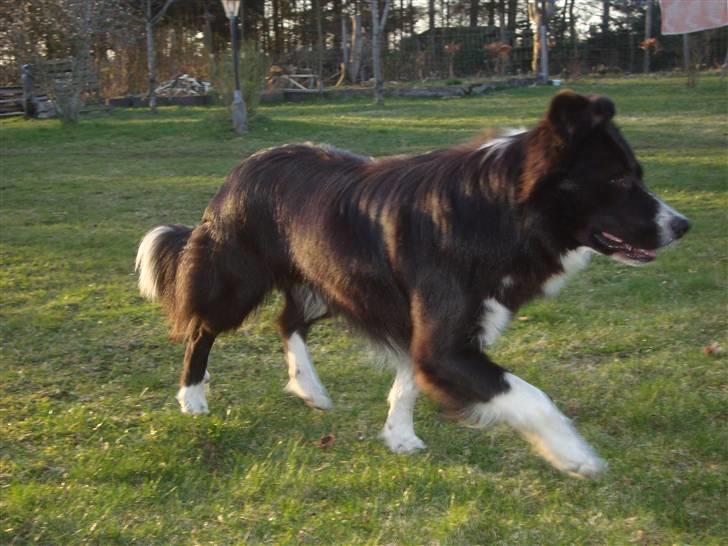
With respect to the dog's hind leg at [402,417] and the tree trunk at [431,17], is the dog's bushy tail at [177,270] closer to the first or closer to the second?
the dog's hind leg at [402,417]

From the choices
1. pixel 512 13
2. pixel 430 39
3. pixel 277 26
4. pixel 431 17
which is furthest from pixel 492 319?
pixel 512 13

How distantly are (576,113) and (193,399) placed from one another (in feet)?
8.72

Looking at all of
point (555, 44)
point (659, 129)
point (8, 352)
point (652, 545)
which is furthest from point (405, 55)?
point (652, 545)

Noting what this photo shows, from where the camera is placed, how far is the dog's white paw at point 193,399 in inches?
192

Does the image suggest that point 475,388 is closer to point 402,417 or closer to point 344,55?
point 402,417

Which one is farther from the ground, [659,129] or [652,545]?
[659,129]

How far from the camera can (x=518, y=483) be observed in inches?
156

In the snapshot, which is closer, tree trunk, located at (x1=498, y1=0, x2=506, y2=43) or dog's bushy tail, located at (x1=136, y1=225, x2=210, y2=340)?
dog's bushy tail, located at (x1=136, y1=225, x2=210, y2=340)

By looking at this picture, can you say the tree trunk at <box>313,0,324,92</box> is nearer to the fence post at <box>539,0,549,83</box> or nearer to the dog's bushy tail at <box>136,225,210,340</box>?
the fence post at <box>539,0,549,83</box>

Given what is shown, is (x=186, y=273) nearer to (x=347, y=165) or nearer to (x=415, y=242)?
(x=347, y=165)

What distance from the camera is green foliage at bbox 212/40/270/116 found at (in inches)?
742

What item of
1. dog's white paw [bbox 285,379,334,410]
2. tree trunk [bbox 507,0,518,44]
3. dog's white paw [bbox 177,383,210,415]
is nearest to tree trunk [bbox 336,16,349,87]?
tree trunk [bbox 507,0,518,44]

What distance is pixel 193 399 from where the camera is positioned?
491 centimetres

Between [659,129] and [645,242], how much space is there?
43.4 ft
